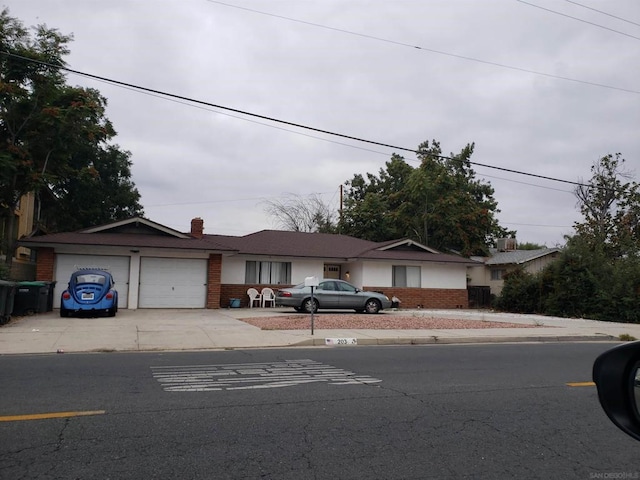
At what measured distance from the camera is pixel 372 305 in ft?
78.5

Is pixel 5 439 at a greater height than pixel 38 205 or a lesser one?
lesser

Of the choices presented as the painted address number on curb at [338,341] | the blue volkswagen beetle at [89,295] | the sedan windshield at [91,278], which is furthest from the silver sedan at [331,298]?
the painted address number on curb at [338,341]

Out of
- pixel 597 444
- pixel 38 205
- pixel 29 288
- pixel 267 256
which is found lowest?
pixel 597 444

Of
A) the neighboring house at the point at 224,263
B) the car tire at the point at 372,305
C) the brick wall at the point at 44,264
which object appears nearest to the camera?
the brick wall at the point at 44,264

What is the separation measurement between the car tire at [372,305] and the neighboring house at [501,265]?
46.3ft

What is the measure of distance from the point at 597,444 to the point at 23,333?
43.1ft

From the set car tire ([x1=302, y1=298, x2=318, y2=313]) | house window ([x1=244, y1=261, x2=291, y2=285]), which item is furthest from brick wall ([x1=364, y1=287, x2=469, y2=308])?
car tire ([x1=302, y1=298, x2=318, y2=313])

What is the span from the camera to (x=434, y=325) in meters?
18.0

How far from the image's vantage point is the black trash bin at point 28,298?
18.7 metres

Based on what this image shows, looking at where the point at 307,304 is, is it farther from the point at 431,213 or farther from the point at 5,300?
the point at 431,213

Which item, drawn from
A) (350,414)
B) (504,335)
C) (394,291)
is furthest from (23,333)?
(394,291)

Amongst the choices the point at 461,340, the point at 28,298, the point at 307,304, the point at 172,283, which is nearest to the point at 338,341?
the point at 461,340

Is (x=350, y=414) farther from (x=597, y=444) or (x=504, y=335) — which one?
(x=504, y=335)

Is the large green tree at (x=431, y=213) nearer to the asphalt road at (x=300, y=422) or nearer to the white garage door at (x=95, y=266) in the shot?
the white garage door at (x=95, y=266)
